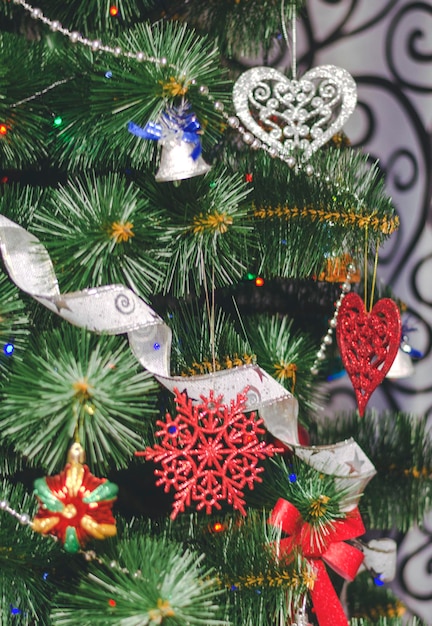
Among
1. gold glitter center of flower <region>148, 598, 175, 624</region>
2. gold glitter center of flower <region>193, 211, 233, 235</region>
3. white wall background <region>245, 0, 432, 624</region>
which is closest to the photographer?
gold glitter center of flower <region>148, 598, 175, 624</region>

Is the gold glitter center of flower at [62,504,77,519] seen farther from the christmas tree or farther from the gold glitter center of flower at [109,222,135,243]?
the gold glitter center of flower at [109,222,135,243]

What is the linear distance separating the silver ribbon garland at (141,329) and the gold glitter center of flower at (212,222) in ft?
0.27

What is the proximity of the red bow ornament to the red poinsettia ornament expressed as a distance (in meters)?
0.18

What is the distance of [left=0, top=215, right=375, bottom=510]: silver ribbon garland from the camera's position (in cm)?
50

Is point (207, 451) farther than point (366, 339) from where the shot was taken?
No

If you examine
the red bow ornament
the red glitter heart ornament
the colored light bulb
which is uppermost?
the colored light bulb

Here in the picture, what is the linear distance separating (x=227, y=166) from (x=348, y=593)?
566 mm

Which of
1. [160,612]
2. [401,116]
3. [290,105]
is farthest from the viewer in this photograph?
[401,116]

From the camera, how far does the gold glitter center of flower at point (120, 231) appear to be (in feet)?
1.63

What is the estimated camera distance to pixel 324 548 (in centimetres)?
60

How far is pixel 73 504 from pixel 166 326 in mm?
153

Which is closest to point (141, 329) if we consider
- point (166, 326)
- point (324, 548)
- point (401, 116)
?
point (166, 326)

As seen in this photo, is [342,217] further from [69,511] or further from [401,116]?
[401,116]

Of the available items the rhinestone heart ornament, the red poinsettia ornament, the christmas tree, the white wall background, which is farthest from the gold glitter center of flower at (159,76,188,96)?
the white wall background
